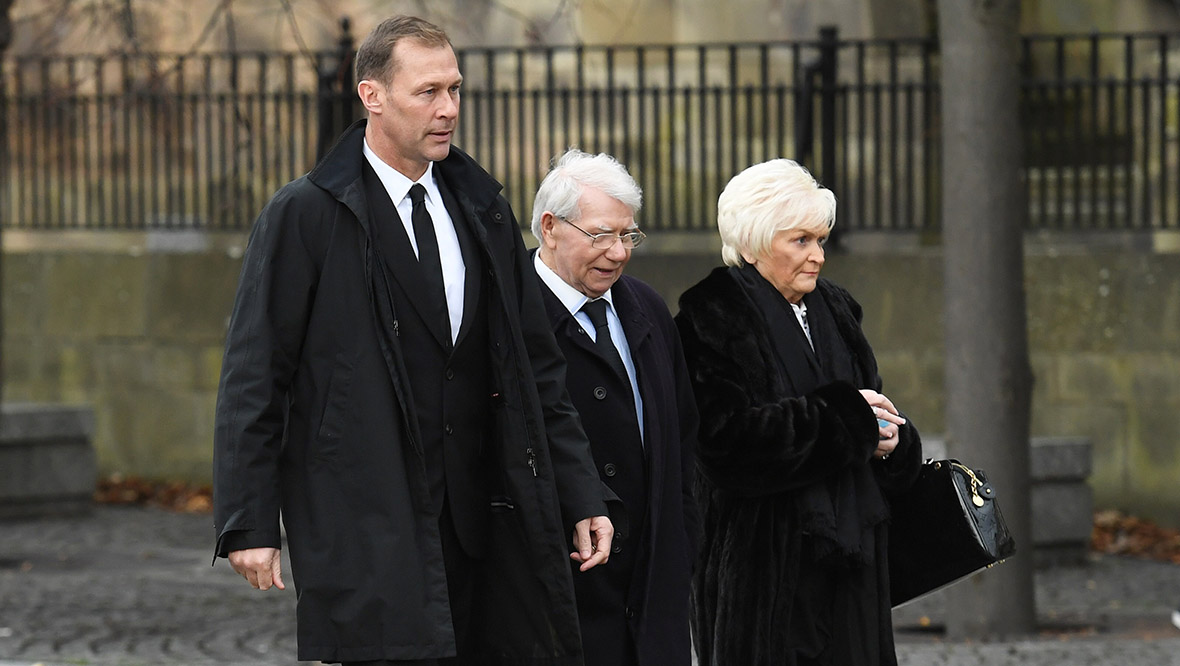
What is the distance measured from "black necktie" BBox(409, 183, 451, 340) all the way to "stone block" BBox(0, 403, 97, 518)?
8044 mm

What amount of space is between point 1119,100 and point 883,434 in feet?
27.0

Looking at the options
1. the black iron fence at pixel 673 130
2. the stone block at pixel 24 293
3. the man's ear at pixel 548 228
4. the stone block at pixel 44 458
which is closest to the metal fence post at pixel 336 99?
the black iron fence at pixel 673 130

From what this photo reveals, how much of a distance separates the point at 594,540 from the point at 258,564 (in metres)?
0.79

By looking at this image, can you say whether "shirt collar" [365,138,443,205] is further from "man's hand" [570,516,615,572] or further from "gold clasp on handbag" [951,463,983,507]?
"gold clasp on handbag" [951,463,983,507]

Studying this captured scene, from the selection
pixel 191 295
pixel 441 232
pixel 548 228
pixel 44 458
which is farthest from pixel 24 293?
pixel 441 232

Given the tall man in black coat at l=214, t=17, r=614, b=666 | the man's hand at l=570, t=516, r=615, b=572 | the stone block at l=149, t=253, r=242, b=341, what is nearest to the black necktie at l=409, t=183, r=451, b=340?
the tall man in black coat at l=214, t=17, r=614, b=666

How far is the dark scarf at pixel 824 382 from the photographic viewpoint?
478 cm

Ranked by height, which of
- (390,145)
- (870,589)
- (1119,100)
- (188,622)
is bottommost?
(188,622)

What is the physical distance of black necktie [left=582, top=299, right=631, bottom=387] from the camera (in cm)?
463

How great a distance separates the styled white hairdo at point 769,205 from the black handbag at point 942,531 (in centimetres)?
72

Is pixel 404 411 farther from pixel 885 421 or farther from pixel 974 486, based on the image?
pixel 974 486

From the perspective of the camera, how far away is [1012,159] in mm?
7699

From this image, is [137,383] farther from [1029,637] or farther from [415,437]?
[415,437]

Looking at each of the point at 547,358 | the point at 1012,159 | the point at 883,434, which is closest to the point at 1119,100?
the point at 1012,159
